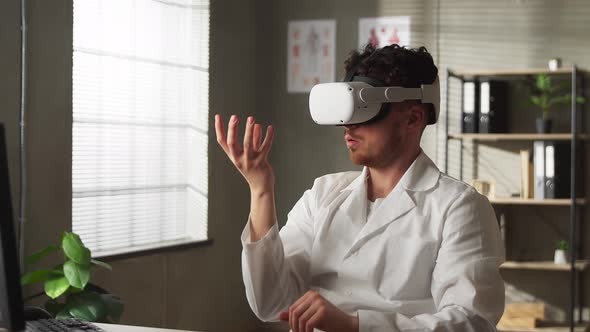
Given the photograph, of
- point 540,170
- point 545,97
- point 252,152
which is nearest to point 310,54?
point 545,97

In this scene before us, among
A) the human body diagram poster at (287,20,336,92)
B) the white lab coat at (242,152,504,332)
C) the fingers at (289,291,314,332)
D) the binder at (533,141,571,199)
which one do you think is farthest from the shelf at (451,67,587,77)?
the fingers at (289,291,314,332)

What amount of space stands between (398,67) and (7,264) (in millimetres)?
1089

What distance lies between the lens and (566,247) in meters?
4.54

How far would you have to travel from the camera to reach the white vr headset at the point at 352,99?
1.91 meters

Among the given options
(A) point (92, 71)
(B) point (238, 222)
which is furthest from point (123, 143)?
Result: (B) point (238, 222)

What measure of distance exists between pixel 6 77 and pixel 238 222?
7.05 ft

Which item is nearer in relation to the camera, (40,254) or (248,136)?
(248,136)

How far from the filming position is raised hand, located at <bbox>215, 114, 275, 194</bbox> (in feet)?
5.78

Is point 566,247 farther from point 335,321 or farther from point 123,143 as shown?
point 335,321

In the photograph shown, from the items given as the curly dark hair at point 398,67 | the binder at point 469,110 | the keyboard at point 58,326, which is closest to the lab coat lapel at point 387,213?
the curly dark hair at point 398,67

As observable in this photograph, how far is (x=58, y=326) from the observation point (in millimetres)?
1691

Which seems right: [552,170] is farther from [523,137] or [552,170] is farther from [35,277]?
[35,277]

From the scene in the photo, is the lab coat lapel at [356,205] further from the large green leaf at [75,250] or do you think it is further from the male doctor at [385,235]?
the large green leaf at [75,250]

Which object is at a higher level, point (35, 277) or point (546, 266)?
point (35, 277)
